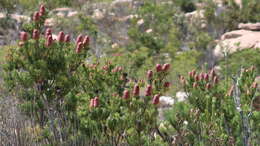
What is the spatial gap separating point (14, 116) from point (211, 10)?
22.9 m

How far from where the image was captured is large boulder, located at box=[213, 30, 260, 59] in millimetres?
20000

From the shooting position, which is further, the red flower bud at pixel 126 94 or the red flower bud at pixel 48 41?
the red flower bud at pixel 48 41

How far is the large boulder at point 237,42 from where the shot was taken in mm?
20000

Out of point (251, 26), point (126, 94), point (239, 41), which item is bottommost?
point (251, 26)

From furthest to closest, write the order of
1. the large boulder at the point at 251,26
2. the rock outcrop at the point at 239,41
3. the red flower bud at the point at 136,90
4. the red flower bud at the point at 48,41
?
1. the large boulder at the point at 251,26
2. the rock outcrop at the point at 239,41
3. the red flower bud at the point at 48,41
4. the red flower bud at the point at 136,90

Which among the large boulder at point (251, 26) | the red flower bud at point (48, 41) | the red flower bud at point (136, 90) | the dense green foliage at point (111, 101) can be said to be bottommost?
the large boulder at point (251, 26)

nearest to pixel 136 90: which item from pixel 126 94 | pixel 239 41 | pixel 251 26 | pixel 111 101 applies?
pixel 126 94

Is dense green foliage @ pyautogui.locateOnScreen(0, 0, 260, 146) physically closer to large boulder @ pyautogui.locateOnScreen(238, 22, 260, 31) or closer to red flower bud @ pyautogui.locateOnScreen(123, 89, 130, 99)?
red flower bud @ pyautogui.locateOnScreen(123, 89, 130, 99)

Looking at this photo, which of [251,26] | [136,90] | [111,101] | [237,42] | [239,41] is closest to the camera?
[136,90]

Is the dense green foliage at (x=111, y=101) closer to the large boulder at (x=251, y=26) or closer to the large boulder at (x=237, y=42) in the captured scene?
the large boulder at (x=237, y=42)

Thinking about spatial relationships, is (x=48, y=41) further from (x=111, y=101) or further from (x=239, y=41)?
(x=239, y=41)

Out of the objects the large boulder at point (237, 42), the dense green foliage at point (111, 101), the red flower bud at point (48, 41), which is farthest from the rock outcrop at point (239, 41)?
the red flower bud at point (48, 41)

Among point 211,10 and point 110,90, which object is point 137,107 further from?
point 211,10

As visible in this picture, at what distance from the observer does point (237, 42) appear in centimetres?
2011
